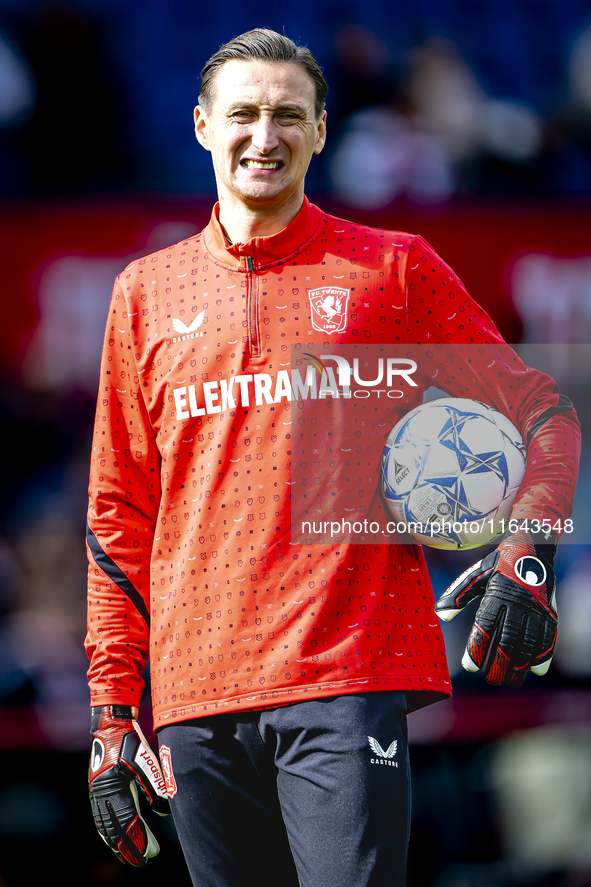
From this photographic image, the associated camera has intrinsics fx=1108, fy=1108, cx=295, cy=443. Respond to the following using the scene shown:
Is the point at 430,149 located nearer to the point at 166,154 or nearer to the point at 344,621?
the point at 166,154

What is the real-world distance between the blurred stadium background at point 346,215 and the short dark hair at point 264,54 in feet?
10.8

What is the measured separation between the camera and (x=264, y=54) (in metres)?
2.35

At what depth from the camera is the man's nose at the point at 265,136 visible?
2334mm

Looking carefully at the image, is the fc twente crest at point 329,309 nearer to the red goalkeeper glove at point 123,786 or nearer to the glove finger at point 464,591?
the glove finger at point 464,591

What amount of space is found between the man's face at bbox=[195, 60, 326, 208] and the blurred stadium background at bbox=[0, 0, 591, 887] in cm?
328

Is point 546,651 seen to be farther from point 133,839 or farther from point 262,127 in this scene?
point 262,127

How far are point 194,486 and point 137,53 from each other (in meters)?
5.38

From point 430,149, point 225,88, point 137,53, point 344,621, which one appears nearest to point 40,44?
point 137,53

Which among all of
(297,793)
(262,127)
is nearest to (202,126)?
(262,127)

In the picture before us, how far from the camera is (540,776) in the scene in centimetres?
552

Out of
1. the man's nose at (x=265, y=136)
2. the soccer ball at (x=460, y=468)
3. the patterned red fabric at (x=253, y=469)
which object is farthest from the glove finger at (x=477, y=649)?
the man's nose at (x=265, y=136)

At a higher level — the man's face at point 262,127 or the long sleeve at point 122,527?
the man's face at point 262,127

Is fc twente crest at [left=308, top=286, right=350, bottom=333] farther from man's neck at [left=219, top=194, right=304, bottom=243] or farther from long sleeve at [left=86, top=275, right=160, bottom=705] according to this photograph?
long sleeve at [left=86, top=275, right=160, bottom=705]

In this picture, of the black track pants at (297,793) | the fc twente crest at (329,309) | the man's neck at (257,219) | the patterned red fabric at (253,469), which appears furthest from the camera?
the man's neck at (257,219)
